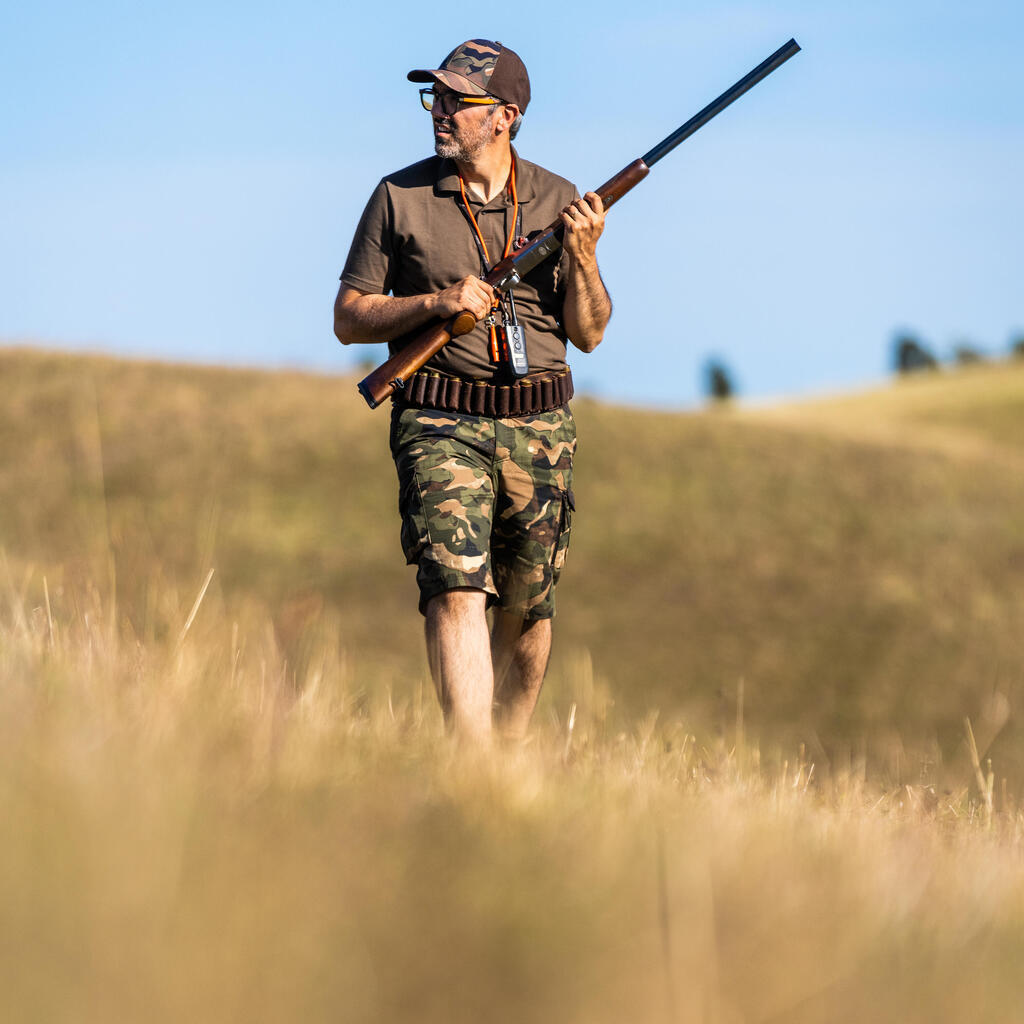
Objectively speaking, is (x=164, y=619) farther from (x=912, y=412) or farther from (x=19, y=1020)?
(x=912, y=412)

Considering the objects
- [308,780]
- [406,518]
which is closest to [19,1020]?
[308,780]

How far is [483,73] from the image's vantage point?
18.6 feet

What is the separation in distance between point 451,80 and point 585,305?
1.07 metres

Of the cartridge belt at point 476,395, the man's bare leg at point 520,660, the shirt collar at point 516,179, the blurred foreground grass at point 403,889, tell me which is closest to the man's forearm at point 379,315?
the cartridge belt at point 476,395

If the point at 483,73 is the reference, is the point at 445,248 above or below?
below

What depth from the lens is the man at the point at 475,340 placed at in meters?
5.49

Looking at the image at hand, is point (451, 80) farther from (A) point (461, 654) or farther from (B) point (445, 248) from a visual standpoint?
(A) point (461, 654)

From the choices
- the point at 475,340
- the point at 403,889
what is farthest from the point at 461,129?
the point at 403,889

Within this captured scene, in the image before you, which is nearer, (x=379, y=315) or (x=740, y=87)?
(x=379, y=315)

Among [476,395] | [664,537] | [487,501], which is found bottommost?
[664,537]

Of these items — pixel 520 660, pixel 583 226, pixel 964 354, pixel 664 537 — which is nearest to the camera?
pixel 583 226

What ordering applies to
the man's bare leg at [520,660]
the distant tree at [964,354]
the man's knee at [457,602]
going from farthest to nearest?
the distant tree at [964,354] → the man's bare leg at [520,660] → the man's knee at [457,602]

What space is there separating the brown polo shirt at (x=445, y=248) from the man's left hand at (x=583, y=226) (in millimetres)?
247

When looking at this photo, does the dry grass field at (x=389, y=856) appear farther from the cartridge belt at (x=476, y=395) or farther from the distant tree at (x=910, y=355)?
the distant tree at (x=910, y=355)
